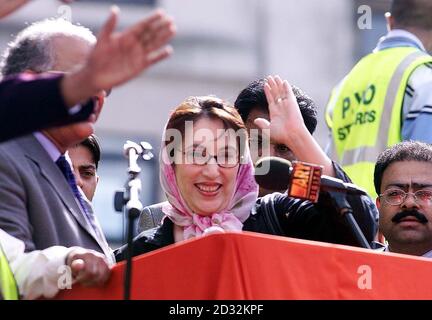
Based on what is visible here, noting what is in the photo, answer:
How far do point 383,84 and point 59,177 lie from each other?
201 centimetres

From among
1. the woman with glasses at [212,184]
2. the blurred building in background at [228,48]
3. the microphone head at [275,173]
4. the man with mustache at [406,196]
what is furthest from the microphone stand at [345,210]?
the blurred building in background at [228,48]

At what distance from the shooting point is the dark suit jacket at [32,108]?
3.80m

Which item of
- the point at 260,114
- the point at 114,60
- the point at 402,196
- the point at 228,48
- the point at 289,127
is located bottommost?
the point at 228,48

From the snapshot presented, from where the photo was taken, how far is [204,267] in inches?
164

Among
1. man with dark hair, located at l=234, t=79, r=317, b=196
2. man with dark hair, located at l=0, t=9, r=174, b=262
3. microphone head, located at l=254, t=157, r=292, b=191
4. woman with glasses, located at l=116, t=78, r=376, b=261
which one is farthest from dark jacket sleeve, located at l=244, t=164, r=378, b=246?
man with dark hair, located at l=234, t=79, r=317, b=196

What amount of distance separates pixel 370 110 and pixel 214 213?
1.40 metres

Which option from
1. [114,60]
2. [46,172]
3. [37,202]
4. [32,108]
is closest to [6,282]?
[37,202]

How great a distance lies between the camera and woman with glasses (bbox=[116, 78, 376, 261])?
5.17 meters

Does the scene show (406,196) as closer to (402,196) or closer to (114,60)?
(402,196)

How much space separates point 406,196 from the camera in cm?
593

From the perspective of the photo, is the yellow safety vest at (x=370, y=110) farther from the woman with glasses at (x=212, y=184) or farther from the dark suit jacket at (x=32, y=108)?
the dark suit jacket at (x=32, y=108)

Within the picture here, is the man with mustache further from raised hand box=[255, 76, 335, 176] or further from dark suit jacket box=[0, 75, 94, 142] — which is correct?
dark suit jacket box=[0, 75, 94, 142]
